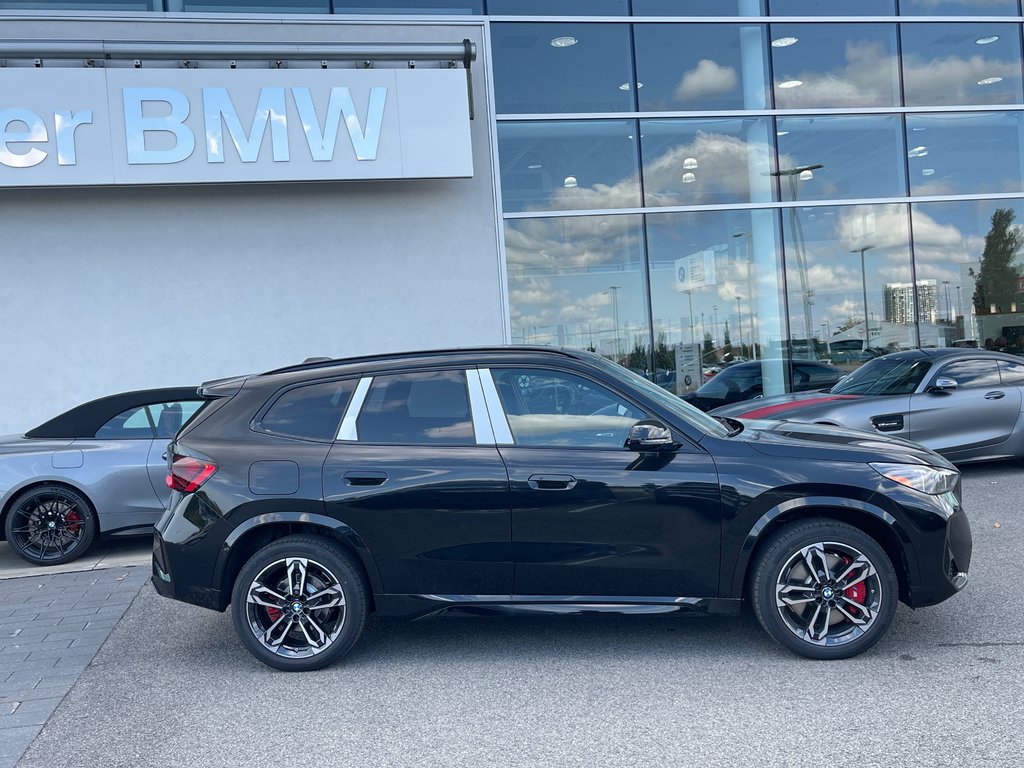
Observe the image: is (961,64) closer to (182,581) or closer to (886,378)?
(886,378)

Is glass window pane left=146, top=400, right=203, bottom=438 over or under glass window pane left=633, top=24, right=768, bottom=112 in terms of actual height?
under

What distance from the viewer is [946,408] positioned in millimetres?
9172

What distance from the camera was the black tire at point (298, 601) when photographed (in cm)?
466

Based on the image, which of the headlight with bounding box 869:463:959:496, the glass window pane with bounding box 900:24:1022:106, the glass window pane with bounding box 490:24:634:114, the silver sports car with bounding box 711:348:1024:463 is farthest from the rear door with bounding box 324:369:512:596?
the glass window pane with bounding box 900:24:1022:106

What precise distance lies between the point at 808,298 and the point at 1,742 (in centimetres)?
1285

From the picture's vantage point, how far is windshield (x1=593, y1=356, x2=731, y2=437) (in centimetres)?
477

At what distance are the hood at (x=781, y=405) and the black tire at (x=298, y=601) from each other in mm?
5340

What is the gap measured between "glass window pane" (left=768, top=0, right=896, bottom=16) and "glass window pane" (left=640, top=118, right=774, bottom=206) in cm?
179

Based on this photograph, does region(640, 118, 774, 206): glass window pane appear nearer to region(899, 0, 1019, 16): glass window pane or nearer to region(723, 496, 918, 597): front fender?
region(899, 0, 1019, 16): glass window pane

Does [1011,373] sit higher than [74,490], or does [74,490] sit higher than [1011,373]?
[1011,373]

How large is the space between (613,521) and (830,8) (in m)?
12.7

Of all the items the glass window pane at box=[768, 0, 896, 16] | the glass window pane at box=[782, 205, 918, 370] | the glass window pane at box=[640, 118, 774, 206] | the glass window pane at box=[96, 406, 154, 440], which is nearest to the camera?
the glass window pane at box=[96, 406, 154, 440]

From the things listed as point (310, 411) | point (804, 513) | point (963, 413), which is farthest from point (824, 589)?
point (963, 413)

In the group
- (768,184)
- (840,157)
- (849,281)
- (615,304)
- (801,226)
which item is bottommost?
(615,304)
